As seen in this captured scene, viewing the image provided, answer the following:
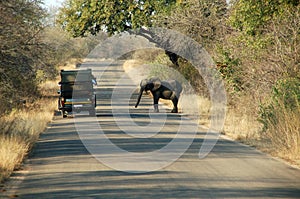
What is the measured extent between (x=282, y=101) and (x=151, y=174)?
235 inches

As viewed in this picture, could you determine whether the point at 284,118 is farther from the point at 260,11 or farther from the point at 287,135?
the point at 260,11

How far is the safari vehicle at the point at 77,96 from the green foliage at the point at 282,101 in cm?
1228

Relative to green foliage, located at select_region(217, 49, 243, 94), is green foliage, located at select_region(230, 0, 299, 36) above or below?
above

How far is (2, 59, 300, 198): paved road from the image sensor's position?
445 inches

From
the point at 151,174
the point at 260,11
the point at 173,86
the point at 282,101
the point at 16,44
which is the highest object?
the point at 260,11

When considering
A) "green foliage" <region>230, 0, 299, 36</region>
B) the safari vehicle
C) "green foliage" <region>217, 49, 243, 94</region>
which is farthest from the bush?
the safari vehicle

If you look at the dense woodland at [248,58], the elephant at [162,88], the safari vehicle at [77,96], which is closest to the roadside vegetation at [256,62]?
the dense woodland at [248,58]

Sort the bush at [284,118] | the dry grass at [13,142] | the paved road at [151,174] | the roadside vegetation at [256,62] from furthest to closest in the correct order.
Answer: the roadside vegetation at [256,62] < the bush at [284,118] < the dry grass at [13,142] < the paved road at [151,174]

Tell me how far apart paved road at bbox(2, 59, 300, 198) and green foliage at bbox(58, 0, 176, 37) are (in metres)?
19.9

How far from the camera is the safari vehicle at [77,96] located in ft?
102

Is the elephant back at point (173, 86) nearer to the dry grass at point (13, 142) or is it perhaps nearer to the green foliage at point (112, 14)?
the green foliage at point (112, 14)

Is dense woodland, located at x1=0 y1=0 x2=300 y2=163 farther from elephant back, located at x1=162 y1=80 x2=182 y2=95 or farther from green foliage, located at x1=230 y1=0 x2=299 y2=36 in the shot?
elephant back, located at x1=162 y1=80 x2=182 y2=95

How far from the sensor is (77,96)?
31281 millimetres

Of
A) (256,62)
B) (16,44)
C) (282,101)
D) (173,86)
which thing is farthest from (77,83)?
(282,101)
